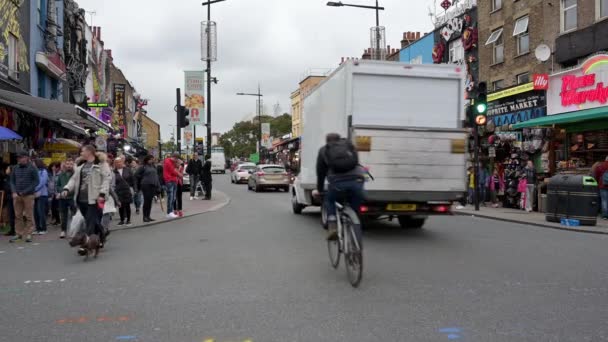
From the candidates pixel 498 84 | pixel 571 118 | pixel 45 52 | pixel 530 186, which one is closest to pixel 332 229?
pixel 530 186

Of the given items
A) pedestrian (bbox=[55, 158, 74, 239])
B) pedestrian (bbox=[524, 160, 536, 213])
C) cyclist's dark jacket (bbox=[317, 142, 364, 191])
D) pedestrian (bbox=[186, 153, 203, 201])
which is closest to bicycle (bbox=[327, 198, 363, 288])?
cyclist's dark jacket (bbox=[317, 142, 364, 191])

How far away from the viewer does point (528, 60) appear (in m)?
22.3

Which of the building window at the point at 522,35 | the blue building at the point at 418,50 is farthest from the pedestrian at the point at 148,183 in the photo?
the blue building at the point at 418,50

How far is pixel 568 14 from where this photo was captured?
19.8 m

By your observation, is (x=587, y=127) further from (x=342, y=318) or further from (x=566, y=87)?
(x=342, y=318)

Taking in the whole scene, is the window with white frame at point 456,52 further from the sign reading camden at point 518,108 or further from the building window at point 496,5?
the sign reading camden at point 518,108

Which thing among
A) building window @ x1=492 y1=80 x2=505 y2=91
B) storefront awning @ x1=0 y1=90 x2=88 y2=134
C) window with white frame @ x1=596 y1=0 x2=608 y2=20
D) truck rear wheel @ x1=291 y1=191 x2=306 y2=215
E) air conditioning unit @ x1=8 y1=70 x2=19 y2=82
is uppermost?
window with white frame @ x1=596 y1=0 x2=608 y2=20

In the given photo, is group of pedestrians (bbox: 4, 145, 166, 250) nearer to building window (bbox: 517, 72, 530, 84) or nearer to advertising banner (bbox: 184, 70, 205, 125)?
advertising banner (bbox: 184, 70, 205, 125)

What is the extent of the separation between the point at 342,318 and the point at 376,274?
1.99m

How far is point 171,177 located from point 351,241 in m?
8.87

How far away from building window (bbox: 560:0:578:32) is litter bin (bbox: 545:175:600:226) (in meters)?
9.32

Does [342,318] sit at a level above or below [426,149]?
below

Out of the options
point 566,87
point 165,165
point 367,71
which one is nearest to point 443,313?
point 367,71

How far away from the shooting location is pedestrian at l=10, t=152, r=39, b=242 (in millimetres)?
10328
